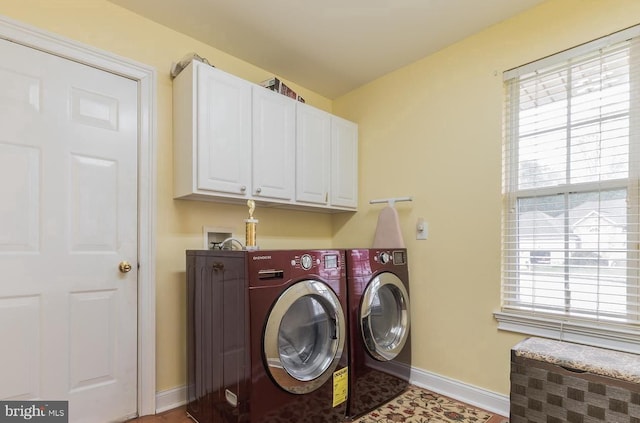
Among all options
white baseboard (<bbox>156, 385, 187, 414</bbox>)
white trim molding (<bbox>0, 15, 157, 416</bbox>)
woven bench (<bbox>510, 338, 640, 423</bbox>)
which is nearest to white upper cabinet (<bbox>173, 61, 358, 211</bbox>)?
white trim molding (<bbox>0, 15, 157, 416</bbox>)

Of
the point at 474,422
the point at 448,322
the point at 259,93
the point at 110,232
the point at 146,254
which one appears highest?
the point at 259,93

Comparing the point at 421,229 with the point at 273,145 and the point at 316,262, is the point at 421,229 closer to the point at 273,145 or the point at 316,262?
the point at 316,262

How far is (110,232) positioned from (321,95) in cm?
211

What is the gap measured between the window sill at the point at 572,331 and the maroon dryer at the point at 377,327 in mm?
616

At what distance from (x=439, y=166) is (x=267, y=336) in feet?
5.39

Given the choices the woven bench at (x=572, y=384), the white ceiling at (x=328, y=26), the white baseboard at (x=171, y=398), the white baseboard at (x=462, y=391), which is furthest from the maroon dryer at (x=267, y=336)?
the white ceiling at (x=328, y=26)

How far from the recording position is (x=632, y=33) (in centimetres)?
172

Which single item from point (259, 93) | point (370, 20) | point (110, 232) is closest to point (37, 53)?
point (110, 232)

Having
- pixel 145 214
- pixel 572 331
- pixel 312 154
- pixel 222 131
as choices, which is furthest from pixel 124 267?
pixel 572 331

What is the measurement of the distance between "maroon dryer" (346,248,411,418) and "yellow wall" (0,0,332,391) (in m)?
0.99

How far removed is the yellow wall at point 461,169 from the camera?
2025mm

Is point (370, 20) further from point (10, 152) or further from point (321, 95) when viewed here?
point (10, 152)

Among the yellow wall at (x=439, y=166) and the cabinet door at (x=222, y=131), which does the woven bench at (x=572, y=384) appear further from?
the cabinet door at (x=222, y=131)

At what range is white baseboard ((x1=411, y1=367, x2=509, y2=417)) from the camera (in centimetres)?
206
